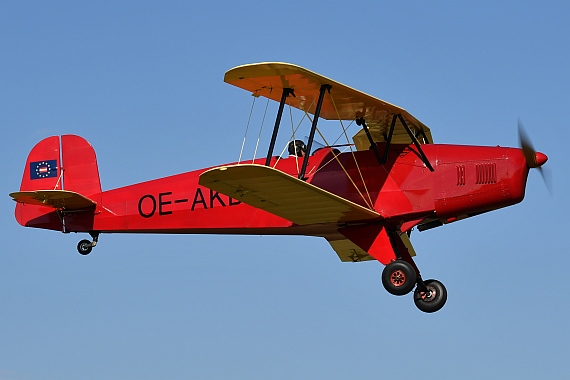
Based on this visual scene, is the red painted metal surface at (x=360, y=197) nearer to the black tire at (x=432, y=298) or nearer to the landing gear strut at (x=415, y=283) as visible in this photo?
the landing gear strut at (x=415, y=283)

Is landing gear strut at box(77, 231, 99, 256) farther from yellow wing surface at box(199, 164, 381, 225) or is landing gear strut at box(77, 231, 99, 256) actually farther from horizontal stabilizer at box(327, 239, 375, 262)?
horizontal stabilizer at box(327, 239, 375, 262)

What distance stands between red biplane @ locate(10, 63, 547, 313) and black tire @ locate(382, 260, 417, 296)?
14 mm

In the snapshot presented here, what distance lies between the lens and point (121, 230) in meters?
17.1

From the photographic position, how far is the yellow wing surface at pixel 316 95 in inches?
A: 541

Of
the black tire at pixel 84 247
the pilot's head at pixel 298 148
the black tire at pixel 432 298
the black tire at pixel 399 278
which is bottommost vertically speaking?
the black tire at pixel 432 298

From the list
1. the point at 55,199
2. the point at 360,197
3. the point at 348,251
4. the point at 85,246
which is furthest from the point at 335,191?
the point at 55,199

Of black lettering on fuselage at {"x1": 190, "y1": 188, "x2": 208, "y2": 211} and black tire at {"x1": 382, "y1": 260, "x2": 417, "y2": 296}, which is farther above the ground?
black lettering on fuselage at {"x1": 190, "y1": 188, "x2": 208, "y2": 211}

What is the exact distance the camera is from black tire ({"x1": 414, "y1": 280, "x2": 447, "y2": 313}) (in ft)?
50.3

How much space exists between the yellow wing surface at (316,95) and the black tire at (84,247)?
4.19m

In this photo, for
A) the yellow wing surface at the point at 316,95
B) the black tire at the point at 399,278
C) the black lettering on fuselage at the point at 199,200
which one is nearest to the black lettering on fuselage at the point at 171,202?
the black lettering on fuselage at the point at 199,200

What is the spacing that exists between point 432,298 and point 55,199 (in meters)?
6.10

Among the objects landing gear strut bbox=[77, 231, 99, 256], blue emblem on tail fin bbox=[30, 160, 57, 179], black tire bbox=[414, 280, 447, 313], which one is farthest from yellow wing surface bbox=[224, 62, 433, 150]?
blue emblem on tail fin bbox=[30, 160, 57, 179]

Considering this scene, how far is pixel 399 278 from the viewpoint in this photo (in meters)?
14.7

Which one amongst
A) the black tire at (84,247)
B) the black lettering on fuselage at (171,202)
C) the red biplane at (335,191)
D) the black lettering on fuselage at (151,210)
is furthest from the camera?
the black tire at (84,247)
